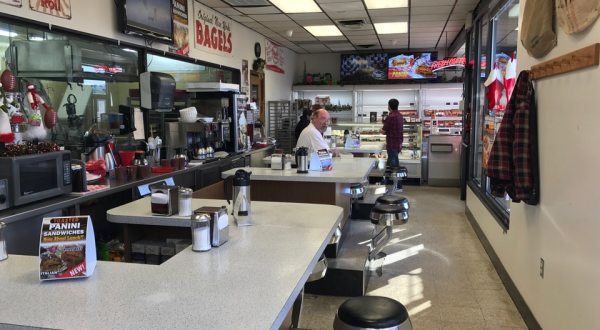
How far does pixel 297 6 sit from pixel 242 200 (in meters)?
4.97

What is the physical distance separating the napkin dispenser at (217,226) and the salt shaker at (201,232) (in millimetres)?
25

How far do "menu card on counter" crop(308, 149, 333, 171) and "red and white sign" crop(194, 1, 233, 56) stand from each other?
2.84 metres

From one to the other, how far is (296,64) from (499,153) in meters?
9.00

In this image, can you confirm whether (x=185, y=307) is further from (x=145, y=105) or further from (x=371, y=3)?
(x=371, y=3)

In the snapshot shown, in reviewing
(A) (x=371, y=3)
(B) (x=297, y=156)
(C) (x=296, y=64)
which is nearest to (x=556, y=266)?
(B) (x=297, y=156)

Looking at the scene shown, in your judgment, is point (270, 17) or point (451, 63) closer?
point (270, 17)

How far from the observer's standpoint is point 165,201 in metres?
2.45

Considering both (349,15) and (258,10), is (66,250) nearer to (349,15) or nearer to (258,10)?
(258,10)

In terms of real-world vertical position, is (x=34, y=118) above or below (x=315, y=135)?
above

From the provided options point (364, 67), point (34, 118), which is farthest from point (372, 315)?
point (364, 67)

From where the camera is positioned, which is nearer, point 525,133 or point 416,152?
point 525,133

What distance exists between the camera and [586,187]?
2359 millimetres

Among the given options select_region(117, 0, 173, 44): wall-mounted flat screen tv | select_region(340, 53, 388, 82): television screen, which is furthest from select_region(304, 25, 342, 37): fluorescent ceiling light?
select_region(117, 0, 173, 44): wall-mounted flat screen tv

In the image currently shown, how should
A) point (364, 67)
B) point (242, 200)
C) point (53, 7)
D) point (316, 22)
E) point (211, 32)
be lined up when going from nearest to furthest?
point (242, 200) → point (53, 7) → point (211, 32) → point (316, 22) → point (364, 67)
